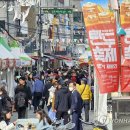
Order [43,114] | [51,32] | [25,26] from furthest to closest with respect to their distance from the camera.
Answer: [51,32] → [25,26] → [43,114]

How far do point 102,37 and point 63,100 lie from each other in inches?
224

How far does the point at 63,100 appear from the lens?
19422mm

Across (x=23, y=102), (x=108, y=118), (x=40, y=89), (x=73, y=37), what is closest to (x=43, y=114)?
(x=108, y=118)

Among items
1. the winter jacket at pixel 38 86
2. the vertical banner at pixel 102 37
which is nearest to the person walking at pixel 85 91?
the winter jacket at pixel 38 86

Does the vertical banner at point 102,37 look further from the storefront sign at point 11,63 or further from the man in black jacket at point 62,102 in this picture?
the storefront sign at point 11,63

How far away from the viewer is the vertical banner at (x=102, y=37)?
14062 mm

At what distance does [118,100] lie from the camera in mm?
14695

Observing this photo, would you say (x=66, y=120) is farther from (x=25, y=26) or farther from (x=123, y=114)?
(x=25, y=26)

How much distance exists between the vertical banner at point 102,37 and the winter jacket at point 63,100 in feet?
16.6

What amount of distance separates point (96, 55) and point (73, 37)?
9707 centimetres

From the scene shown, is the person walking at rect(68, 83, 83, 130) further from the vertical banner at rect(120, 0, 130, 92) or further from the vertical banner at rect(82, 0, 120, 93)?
the vertical banner at rect(82, 0, 120, 93)

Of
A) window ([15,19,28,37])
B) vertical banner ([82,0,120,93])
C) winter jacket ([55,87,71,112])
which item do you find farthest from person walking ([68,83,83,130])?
window ([15,19,28,37])

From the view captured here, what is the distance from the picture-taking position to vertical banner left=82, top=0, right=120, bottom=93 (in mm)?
14062

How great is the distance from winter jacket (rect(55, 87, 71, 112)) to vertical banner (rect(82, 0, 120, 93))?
16.6ft
